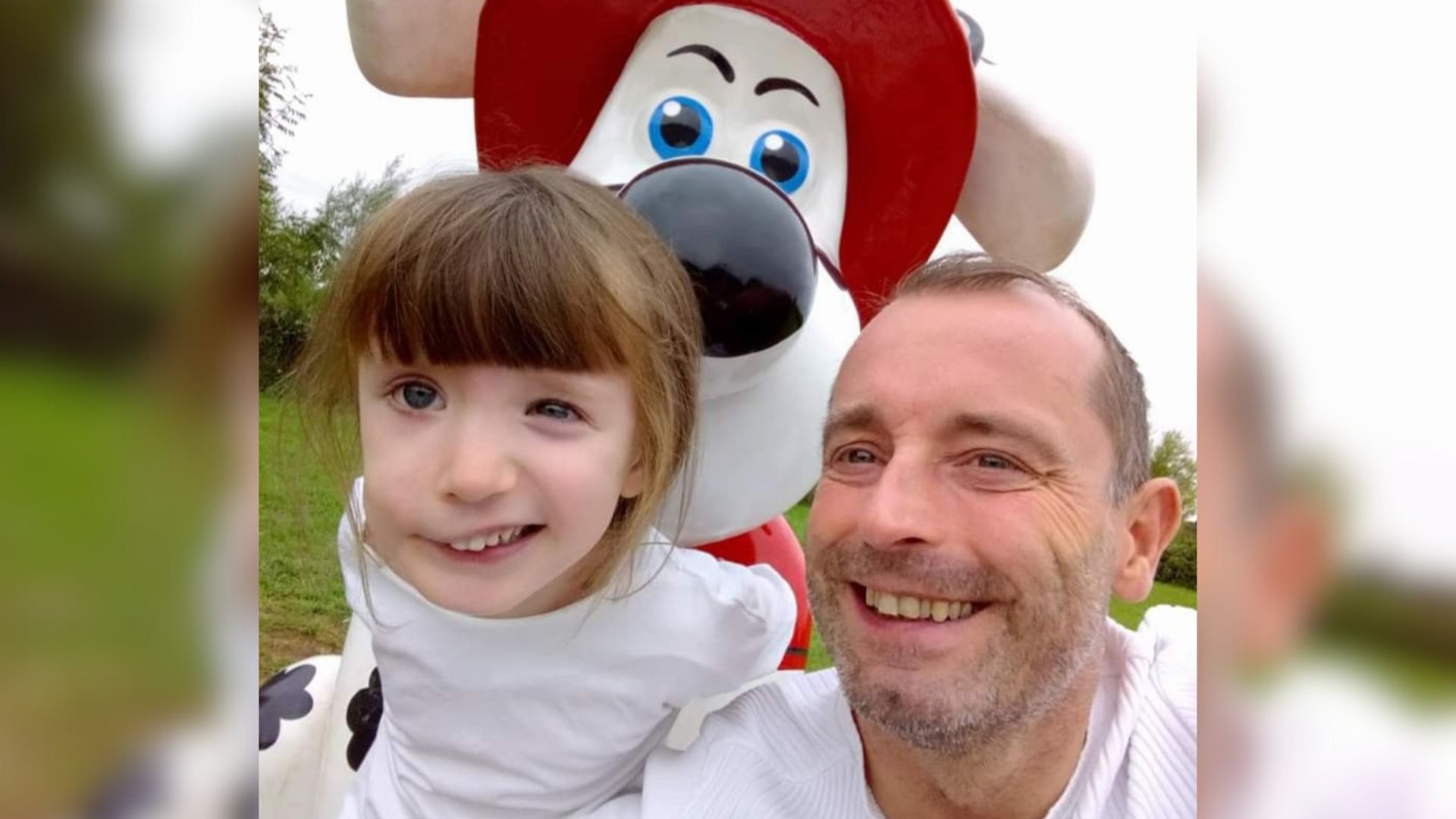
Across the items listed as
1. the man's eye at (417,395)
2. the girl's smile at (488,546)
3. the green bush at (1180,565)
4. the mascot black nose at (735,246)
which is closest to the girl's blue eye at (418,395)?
the man's eye at (417,395)

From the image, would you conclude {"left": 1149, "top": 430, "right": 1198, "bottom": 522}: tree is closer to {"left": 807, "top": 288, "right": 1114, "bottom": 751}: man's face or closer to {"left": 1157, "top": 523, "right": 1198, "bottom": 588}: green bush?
{"left": 807, "top": 288, "right": 1114, "bottom": 751}: man's face

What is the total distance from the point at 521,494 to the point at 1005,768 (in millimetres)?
452

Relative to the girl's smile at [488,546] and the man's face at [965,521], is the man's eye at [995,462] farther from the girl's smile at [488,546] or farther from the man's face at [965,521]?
the girl's smile at [488,546]

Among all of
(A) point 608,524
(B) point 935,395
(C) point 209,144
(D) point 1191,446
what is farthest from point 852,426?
(C) point 209,144

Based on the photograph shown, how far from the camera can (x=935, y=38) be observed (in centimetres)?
99

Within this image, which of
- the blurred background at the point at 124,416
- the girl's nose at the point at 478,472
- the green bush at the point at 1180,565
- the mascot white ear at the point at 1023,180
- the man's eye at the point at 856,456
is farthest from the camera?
the green bush at the point at 1180,565

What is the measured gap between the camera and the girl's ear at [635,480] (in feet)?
2.86

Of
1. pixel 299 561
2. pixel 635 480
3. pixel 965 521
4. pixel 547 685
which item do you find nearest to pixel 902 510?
pixel 965 521

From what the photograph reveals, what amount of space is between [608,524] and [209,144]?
0.57 m

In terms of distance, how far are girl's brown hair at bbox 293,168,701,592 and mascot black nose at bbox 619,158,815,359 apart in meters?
0.02

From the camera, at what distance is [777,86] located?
3.33 feet

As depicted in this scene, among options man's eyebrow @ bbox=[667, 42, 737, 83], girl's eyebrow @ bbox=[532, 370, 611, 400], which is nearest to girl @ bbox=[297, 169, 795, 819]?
girl's eyebrow @ bbox=[532, 370, 611, 400]

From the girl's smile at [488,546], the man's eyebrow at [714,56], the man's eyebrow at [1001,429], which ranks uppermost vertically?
the man's eyebrow at [714,56]

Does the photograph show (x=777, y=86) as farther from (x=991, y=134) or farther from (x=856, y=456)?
(x=856, y=456)
